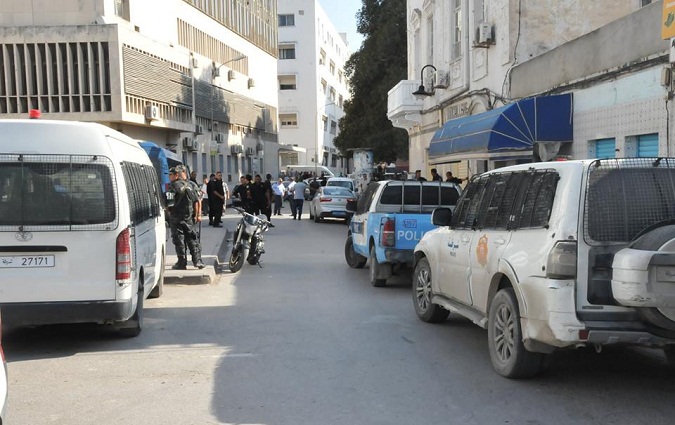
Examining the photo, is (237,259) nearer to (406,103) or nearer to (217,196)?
(217,196)

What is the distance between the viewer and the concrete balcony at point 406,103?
28.1m

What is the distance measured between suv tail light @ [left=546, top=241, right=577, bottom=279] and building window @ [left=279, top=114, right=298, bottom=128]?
75718 mm

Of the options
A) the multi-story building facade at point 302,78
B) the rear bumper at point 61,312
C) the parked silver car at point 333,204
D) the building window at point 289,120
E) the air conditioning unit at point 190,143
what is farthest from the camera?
the building window at point 289,120

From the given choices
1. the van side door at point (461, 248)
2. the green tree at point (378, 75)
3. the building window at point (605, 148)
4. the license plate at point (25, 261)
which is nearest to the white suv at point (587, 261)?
the van side door at point (461, 248)

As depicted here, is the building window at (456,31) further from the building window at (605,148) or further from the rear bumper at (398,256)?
the rear bumper at (398,256)

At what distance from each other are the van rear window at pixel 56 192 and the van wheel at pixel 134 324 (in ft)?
4.04

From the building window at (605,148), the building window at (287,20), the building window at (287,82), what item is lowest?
the building window at (605,148)

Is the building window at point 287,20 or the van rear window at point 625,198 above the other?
the building window at point 287,20

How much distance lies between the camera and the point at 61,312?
265 inches

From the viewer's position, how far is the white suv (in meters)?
5.01

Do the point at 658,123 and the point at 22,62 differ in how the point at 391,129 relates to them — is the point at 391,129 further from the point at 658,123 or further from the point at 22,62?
the point at 658,123

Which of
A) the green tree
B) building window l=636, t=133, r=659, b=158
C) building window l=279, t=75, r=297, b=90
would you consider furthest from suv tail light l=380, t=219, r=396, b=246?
building window l=279, t=75, r=297, b=90

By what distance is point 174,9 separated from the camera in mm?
39812

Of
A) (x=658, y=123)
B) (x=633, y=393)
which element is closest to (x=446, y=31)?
(x=658, y=123)
